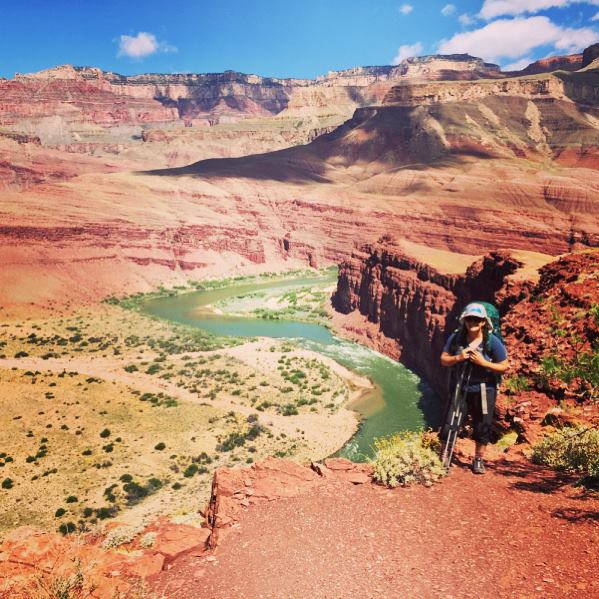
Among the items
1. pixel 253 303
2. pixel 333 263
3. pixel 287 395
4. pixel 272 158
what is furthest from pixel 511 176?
pixel 287 395

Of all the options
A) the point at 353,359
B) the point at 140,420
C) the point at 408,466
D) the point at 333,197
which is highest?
the point at 333,197

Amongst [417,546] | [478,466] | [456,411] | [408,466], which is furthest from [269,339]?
[417,546]

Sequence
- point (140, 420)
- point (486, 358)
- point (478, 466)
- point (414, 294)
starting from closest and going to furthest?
point (486, 358), point (478, 466), point (140, 420), point (414, 294)

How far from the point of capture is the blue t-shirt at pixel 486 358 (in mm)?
7273

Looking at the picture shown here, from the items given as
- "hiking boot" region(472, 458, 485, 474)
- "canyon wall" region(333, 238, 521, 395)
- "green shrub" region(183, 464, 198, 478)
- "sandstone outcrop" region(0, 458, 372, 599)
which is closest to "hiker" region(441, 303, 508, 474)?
"hiking boot" region(472, 458, 485, 474)

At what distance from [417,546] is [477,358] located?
2.80 m

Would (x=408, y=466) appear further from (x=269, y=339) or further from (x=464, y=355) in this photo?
(x=269, y=339)

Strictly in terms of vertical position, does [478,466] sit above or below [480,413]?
below

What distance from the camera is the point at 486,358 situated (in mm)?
7371

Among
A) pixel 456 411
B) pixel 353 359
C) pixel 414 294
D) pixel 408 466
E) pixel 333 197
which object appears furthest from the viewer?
pixel 333 197

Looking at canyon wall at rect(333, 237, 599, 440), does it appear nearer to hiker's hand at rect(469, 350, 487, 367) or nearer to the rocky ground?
hiker's hand at rect(469, 350, 487, 367)

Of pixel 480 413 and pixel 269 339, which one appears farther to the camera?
pixel 269 339

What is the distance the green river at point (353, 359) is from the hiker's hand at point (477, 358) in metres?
5.58

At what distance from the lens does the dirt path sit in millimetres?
5648
